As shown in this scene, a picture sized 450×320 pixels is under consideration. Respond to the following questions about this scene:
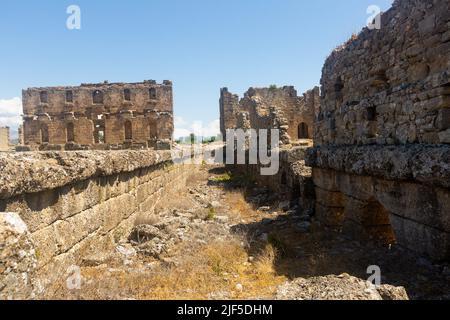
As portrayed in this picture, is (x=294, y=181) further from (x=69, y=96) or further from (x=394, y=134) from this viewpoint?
(x=69, y=96)

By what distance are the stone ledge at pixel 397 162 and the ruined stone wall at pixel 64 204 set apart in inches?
144

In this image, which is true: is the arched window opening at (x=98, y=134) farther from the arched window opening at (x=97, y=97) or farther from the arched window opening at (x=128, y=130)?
the arched window opening at (x=97, y=97)

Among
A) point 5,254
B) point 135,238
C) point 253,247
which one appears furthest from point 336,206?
point 5,254

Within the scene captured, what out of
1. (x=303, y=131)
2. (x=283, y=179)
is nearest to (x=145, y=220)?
(x=283, y=179)

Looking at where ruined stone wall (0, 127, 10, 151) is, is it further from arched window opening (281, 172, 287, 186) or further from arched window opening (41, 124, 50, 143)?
arched window opening (281, 172, 287, 186)

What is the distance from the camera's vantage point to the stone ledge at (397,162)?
380cm

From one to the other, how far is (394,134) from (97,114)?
29754mm

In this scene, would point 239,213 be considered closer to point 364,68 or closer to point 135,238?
point 135,238

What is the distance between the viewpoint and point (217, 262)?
16.1 ft

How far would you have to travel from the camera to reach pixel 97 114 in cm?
3159

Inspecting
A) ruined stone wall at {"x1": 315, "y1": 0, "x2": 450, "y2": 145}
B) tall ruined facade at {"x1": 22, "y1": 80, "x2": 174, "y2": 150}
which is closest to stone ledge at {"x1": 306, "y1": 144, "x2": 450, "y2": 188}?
ruined stone wall at {"x1": 315, "y1": 0, "x2": 450, "y2": 145}

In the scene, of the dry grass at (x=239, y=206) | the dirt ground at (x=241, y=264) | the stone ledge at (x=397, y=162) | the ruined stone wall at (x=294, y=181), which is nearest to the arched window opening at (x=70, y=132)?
the ruined stone wall at (x=294, y=181)
